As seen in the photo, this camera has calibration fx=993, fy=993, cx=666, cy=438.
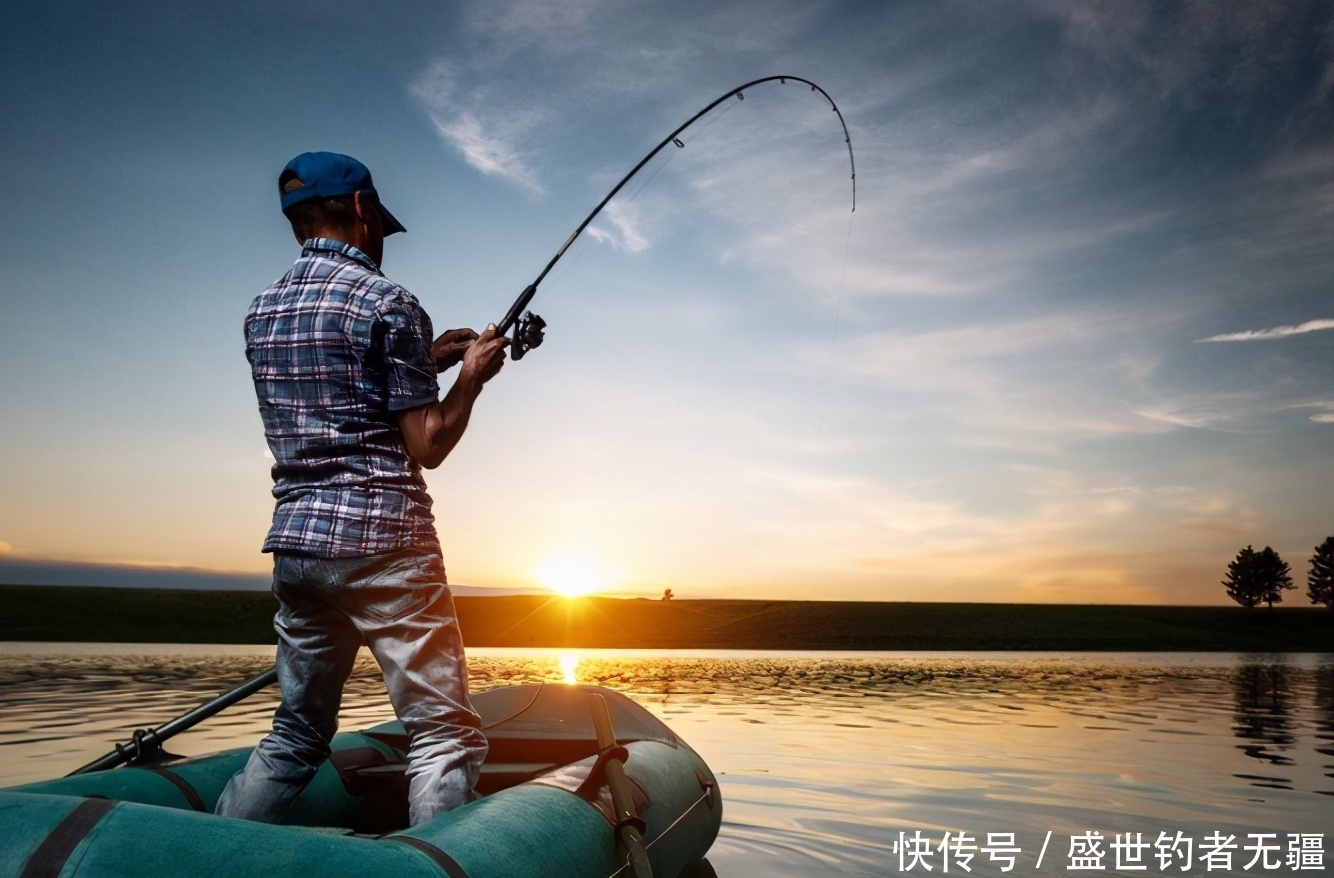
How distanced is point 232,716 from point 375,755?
36.1 feet

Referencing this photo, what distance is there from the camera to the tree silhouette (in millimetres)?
128750

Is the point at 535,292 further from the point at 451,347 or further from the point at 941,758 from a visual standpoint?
the point at 941,758

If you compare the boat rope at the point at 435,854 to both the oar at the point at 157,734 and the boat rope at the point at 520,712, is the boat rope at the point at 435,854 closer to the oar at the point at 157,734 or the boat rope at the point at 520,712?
the oar at the point at 157,734

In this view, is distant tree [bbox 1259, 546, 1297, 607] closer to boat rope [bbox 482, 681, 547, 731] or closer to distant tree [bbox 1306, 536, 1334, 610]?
distant tree [bbox 1306, 536, 1334, 610]

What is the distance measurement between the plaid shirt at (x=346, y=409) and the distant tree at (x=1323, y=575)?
142 m

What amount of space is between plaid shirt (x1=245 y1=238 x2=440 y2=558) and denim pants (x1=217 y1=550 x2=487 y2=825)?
4.0 inches

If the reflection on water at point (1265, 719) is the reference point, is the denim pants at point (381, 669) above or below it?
above

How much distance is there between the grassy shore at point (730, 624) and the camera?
6569 cm

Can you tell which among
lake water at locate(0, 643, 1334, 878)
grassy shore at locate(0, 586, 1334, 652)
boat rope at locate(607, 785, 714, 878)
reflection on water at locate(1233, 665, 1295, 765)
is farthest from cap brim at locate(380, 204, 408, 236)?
grassy shore at locate(0, 586, 1334, 652)

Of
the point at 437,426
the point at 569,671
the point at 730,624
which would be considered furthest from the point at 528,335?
the point at 730,624

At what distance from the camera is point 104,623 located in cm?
6750

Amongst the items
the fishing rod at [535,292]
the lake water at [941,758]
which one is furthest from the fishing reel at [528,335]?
the lake water at [941,758]

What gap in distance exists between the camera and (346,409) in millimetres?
3355

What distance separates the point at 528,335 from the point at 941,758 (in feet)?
31.6
